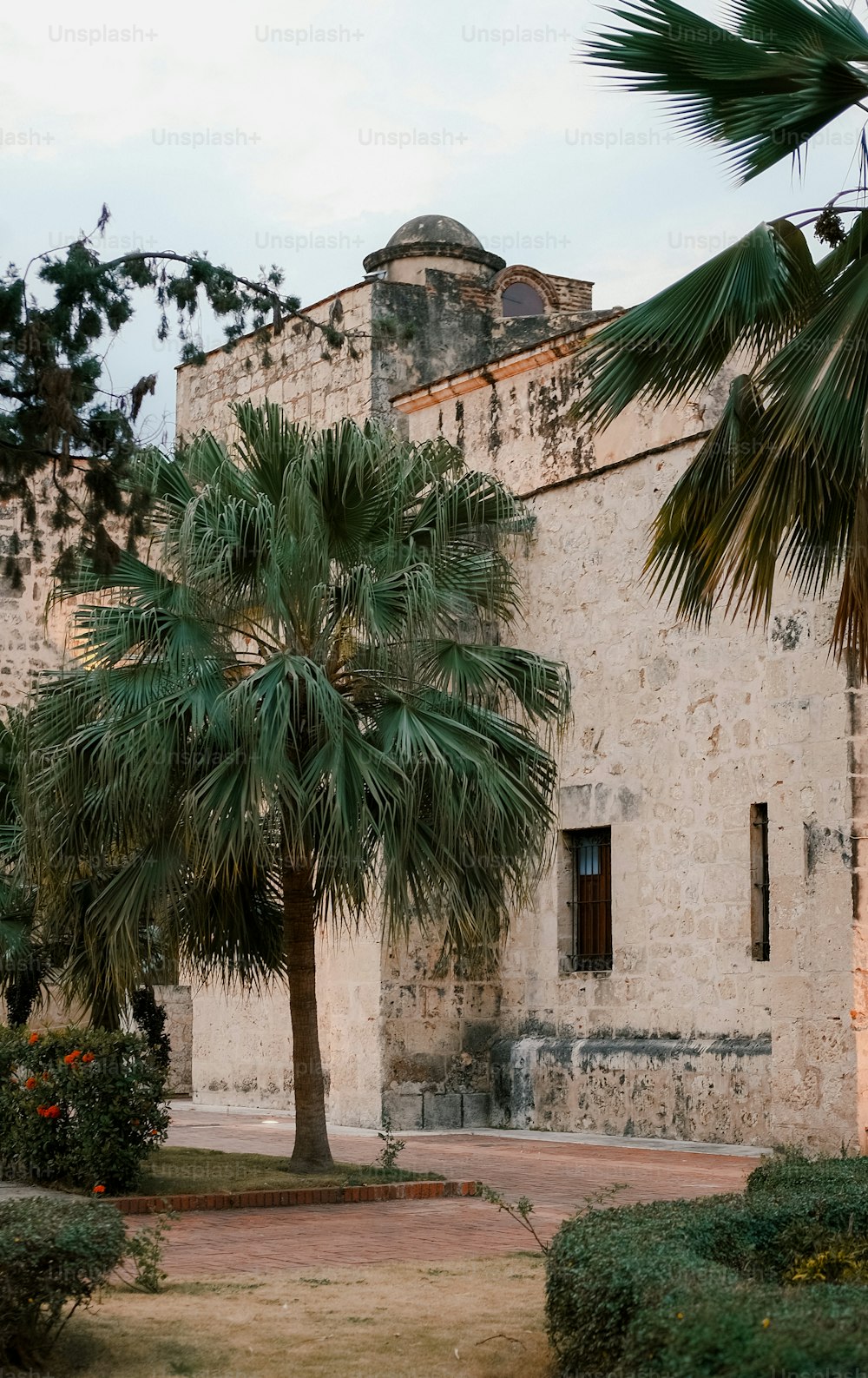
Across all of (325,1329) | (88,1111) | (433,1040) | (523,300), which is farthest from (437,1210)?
(523,300)

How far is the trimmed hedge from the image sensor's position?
4.21m

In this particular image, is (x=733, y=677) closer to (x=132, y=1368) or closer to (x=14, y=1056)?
(x=14, y=1056)

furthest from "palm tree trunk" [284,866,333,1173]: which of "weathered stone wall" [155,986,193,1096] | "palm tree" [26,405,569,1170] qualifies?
"weathered stone wall" [155,986,193,1096]

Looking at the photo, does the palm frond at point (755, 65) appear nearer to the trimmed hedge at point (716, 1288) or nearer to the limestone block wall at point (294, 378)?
the trimmed hedge at point (716, 1288)

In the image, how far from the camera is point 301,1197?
1106 cm

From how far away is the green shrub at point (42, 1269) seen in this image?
5.71 meters

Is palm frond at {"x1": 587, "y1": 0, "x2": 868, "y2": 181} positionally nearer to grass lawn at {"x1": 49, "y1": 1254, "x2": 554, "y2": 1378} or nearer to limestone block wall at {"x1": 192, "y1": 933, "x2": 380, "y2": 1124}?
grass lawn at {"x1": 49, "y1": 1254, "x2": 554, "y2": 1378}

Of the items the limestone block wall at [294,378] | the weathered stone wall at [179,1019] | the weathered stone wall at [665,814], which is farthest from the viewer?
the weathered stone wall at [179,1019]

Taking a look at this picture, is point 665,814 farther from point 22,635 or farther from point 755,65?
point 22,635

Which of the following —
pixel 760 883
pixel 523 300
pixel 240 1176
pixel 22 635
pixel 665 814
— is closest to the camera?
pixel 240 1176

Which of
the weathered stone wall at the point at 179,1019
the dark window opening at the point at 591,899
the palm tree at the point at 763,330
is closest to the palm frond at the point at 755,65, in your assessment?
the palm tree at the point at 763,330

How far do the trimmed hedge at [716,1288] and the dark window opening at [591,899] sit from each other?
884cm

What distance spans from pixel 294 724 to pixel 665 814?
18.0ft

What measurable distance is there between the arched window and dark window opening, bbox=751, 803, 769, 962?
821cm
